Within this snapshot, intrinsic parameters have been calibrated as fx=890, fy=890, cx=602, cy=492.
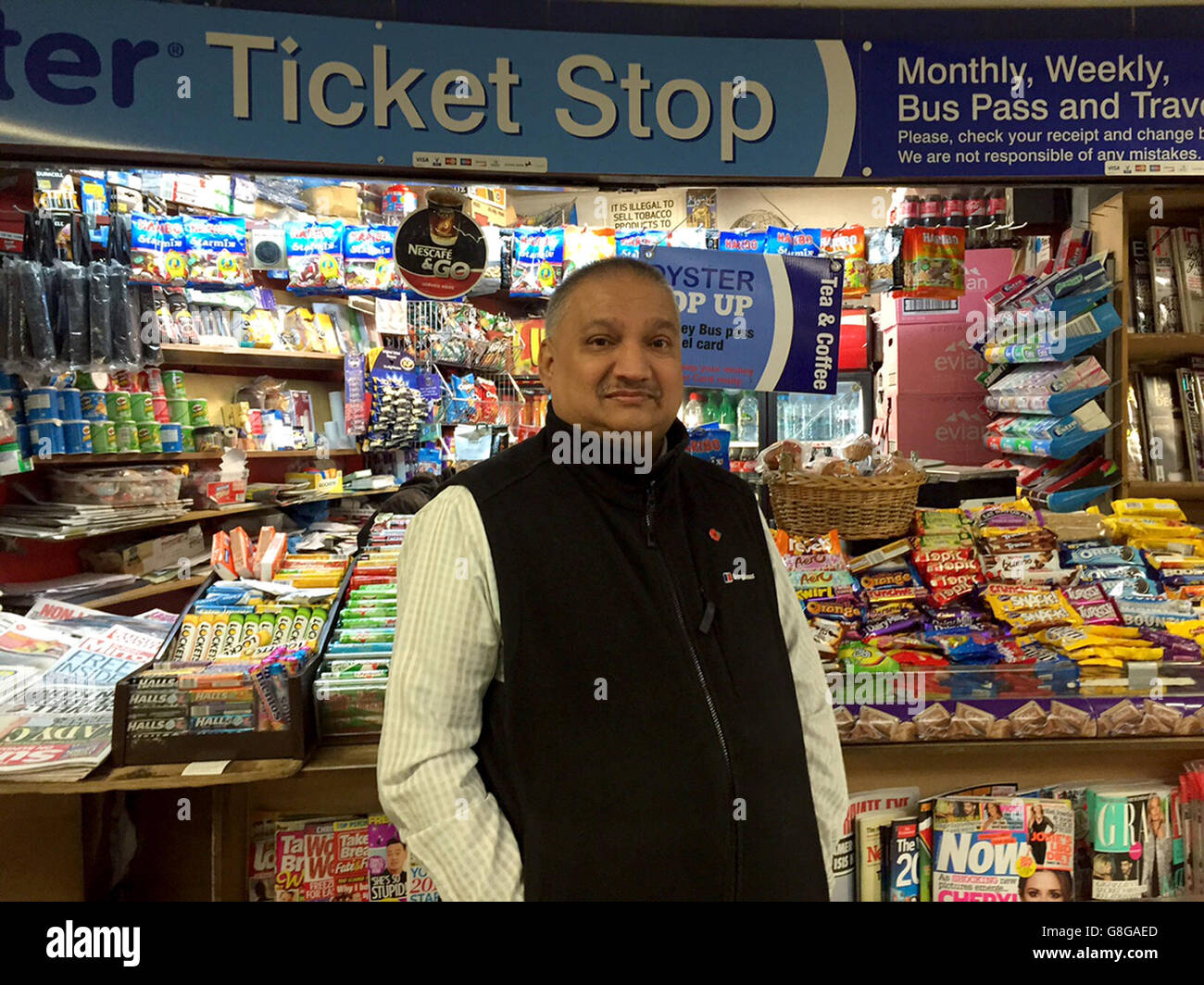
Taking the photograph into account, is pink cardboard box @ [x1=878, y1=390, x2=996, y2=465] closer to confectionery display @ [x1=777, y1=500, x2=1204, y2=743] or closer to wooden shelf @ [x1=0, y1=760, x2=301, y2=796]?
confectionery display @ [x1=777, y1=500, x2=1204, y2=743]

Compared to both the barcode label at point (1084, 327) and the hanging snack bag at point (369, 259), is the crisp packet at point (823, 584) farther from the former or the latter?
the hanging snack bag at point (369, 259)

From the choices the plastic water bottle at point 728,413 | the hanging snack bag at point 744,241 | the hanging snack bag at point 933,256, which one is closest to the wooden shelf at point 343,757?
the hanging snack bag at point 933,256

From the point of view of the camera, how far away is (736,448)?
6230mm

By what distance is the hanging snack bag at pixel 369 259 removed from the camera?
4508 millimetres

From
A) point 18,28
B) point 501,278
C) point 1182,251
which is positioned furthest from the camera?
point 501,278

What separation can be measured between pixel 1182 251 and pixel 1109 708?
2350 mm

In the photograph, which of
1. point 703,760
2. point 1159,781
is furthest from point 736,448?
point 703,760

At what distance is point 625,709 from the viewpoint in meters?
1.34

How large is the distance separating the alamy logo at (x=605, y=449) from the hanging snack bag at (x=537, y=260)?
11.0 ft

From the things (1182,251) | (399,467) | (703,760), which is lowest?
(703,760)

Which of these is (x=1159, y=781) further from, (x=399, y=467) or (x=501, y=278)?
(x=399, y=467)

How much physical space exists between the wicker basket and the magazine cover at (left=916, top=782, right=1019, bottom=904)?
751 millimetres

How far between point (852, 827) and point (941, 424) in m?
3.96

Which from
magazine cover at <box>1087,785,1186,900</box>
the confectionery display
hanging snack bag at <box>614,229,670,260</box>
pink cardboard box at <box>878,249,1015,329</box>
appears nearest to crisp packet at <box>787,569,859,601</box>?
the confectionery display
